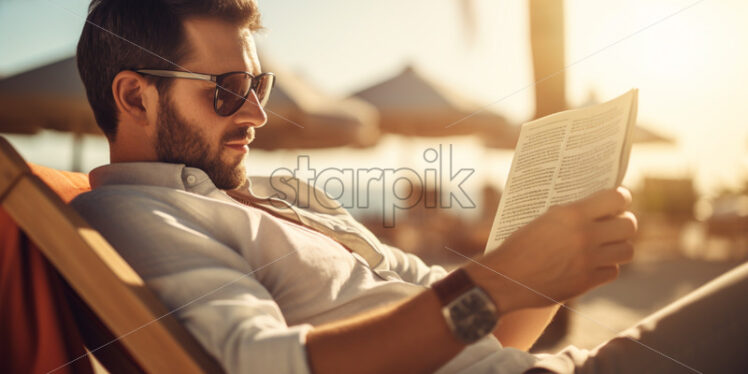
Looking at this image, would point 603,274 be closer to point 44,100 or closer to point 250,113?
point 250,113

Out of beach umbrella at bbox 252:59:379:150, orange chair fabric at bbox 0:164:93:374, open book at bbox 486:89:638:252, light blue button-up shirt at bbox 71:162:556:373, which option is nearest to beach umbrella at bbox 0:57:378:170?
beach umbrella at bbox 252:59:379:150

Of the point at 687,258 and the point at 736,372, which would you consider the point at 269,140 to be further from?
the point at 687,258

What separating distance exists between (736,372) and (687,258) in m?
8.43

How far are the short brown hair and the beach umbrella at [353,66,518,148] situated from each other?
4945 mm

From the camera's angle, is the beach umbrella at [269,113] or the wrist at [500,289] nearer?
the wrist at [500,289]

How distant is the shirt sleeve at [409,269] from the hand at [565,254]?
699 millimetres

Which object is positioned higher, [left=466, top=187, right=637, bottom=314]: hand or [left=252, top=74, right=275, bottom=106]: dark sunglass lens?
[left=252, top=74, right=275, bottom=106]: dark sunglass lens

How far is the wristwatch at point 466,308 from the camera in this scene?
0.87 metres

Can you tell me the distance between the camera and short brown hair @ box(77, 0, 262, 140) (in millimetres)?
1422

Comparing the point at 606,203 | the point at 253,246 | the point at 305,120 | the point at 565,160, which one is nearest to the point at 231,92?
the point at 253,246

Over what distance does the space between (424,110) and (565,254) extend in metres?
5.50

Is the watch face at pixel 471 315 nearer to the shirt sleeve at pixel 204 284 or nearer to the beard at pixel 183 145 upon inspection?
the shirt sleeve at pixel 204 284

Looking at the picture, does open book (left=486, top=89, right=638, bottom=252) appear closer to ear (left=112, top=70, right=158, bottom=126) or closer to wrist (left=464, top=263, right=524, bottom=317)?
wrist (left=464, top=263, right=524, bottom=317)

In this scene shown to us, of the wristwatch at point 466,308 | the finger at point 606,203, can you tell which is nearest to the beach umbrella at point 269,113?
the wristwatch at point 466,308
